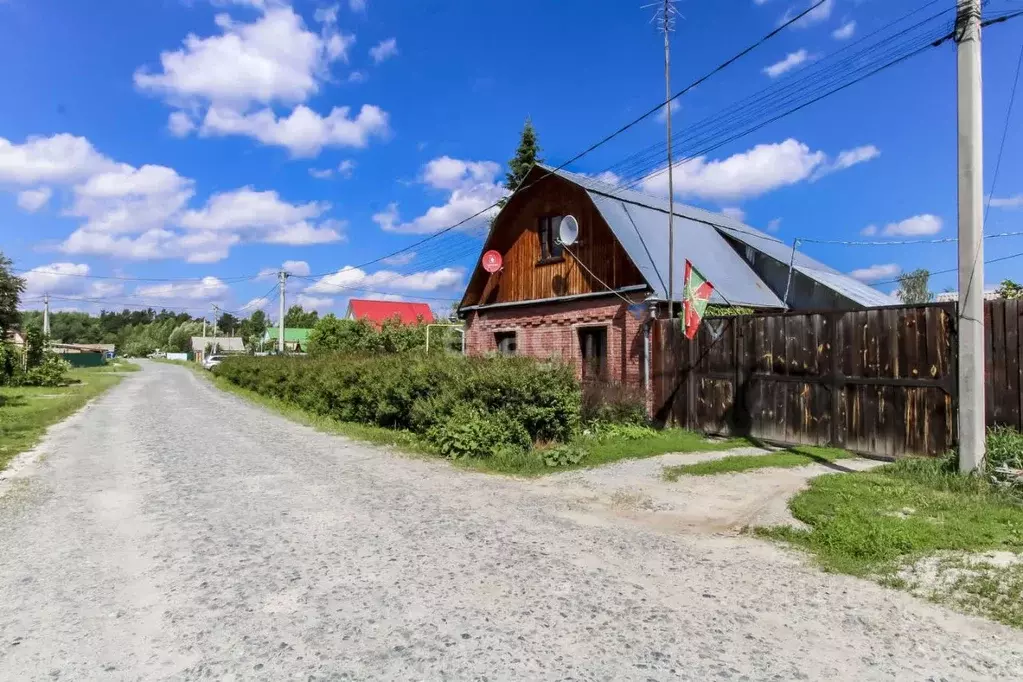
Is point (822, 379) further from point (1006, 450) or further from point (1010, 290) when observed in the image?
point (1010, 290)

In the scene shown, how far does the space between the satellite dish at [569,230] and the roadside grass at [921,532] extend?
30.0 feet

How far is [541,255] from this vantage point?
16875mm

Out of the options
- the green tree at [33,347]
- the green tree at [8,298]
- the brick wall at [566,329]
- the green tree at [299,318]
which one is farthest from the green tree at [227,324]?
the brick wall at [566,329]

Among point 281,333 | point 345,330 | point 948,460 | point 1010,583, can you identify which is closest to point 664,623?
point 1010,583

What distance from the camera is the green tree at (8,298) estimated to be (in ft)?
73.4

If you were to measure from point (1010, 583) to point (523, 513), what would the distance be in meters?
3.96

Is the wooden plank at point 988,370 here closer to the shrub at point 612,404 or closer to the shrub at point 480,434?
the shrub at point 612,404

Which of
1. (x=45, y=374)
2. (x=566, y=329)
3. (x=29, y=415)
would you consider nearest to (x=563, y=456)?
(x=566, y=329)

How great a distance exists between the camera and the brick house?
1416 cm

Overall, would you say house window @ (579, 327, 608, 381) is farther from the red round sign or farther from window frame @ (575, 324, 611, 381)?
the red round sign

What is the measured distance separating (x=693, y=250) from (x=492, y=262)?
5.49 m

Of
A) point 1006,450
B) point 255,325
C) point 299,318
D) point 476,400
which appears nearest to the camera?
point 1006,450

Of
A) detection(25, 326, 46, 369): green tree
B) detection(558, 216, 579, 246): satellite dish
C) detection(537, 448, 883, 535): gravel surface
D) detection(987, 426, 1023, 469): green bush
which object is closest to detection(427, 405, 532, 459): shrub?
detection(537, 448, 883, 535): gravel surface

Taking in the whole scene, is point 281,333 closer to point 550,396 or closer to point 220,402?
point 220,402
